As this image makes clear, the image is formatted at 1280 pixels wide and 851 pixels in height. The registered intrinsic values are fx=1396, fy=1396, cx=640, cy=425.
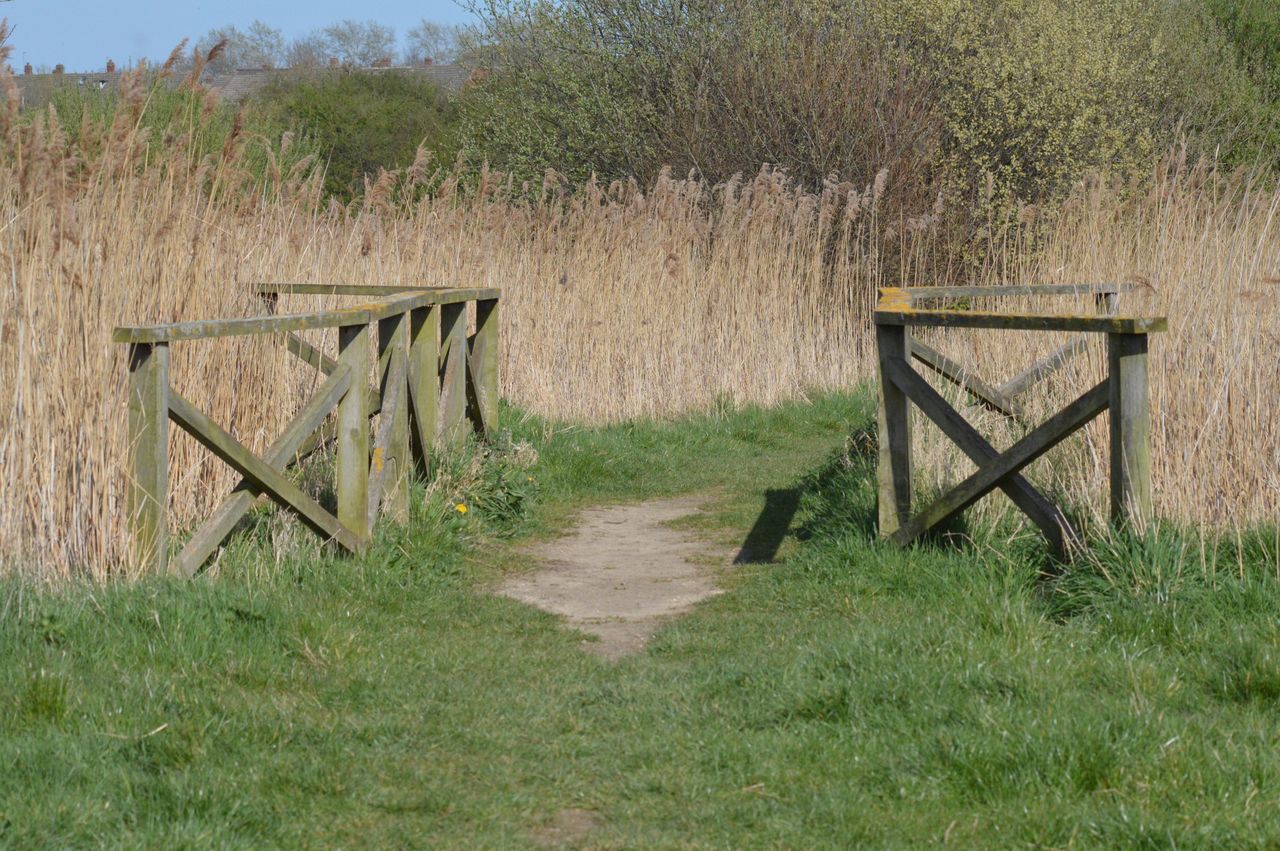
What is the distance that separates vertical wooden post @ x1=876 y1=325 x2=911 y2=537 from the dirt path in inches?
36.5

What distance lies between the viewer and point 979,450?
6.03 m

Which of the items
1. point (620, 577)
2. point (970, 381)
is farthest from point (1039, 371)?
point (620, 577)

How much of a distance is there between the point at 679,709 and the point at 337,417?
265 cm

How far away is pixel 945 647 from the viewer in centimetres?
489

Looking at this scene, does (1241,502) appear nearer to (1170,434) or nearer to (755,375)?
(1170,434)

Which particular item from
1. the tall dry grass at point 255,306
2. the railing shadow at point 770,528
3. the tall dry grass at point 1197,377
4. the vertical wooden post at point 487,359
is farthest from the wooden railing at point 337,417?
the tall dry grass at point 1197,377

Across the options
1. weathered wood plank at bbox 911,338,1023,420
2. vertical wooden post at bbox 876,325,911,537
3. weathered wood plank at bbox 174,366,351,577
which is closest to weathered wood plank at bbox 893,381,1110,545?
vertical wooden post at bbox 876,325,911,537

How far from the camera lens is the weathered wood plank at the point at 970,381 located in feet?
26.1

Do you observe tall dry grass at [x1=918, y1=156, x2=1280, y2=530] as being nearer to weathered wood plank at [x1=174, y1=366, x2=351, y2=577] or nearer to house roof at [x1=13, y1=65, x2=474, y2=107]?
weathered wood plank at [x1=174, y1=366, x2=351, y2=577]

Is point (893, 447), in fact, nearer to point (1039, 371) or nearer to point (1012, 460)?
point (1012, 460)

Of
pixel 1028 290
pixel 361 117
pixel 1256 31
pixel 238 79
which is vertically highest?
pixel 238 79

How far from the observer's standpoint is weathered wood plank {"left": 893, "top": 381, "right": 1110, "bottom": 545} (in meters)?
5.59

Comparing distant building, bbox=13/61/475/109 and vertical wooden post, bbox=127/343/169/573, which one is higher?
distant building, bbox=13/61/475/109

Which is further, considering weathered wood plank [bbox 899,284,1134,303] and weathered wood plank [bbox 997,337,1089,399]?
weathered wood plank [bbox 899,284,1134,303]
